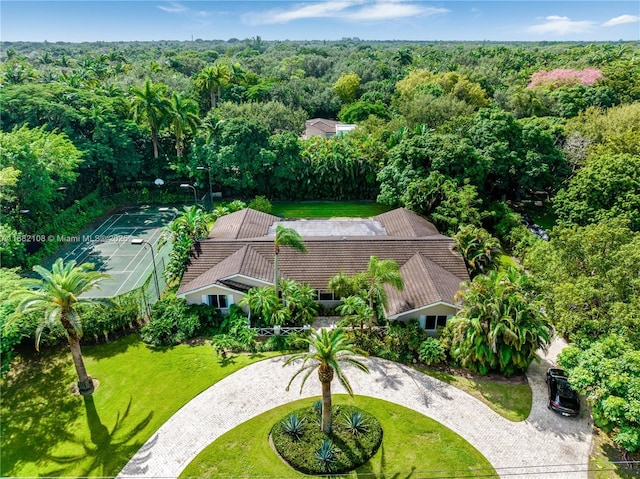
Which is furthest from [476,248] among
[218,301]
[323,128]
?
[323,128]

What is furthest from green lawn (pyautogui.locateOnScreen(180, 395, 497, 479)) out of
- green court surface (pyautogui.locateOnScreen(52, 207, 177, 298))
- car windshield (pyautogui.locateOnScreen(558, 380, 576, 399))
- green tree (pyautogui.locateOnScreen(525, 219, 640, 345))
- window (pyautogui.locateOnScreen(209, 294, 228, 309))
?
green court surface (pyautogui.locateOnScreen(52, 207, 177, 298))

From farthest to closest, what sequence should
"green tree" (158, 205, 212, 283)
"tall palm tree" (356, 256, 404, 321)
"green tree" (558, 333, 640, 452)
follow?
"green tree" (158, 205, 212, 283) → "tall palm tree" (356, 256, 404, 321) → "green tree" (558, 333, 640, 452)

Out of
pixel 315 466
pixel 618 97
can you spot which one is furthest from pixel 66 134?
pixel 618 97

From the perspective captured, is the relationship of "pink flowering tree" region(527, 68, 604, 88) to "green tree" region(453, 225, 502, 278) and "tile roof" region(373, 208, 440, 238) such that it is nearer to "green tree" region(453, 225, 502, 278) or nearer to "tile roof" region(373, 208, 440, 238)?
"tile roof" region(373, 208, 440, 238)

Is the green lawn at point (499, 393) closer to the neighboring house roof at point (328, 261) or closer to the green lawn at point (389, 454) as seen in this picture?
the green lawn at point (389, 454)

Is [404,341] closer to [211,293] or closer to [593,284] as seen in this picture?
[593,284]

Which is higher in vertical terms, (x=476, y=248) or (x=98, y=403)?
(x=476, y=248)

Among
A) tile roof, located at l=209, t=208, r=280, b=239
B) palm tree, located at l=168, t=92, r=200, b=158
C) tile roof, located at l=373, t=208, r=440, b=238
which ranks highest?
palm tree, located at l=168, t=92, r=200, b=158
